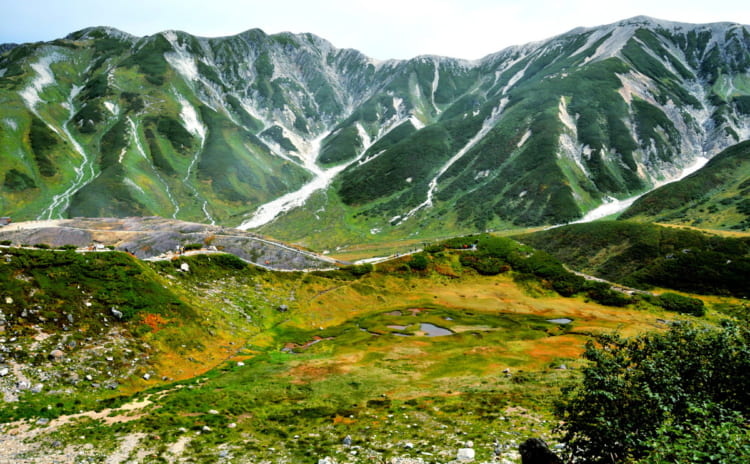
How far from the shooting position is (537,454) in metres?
15.1

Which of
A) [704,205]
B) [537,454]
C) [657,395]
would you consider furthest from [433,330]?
[704,205]

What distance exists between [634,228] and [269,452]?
531 ft

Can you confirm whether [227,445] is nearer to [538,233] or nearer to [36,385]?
[36,385]

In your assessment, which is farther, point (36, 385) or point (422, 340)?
point (422, 340)

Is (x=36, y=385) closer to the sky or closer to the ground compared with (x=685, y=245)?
closer to the sky

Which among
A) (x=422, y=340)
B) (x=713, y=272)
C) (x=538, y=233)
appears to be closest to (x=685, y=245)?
(x=713, y=272)

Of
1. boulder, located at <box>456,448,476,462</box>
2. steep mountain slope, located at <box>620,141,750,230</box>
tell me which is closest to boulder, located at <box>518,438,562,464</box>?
boulder, located at <box>456,448,476,462</box>

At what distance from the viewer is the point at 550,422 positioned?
24375mm

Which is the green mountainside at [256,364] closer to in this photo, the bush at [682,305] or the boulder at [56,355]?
the boulder at [56,355]

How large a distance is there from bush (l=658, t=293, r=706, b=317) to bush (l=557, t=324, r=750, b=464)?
81.6 meters

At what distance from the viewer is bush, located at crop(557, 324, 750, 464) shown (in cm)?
1292

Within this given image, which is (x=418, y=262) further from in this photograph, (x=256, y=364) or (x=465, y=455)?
(x=465, y=455)

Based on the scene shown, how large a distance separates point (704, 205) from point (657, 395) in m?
217

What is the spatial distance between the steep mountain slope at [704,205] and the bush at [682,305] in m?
89.3
